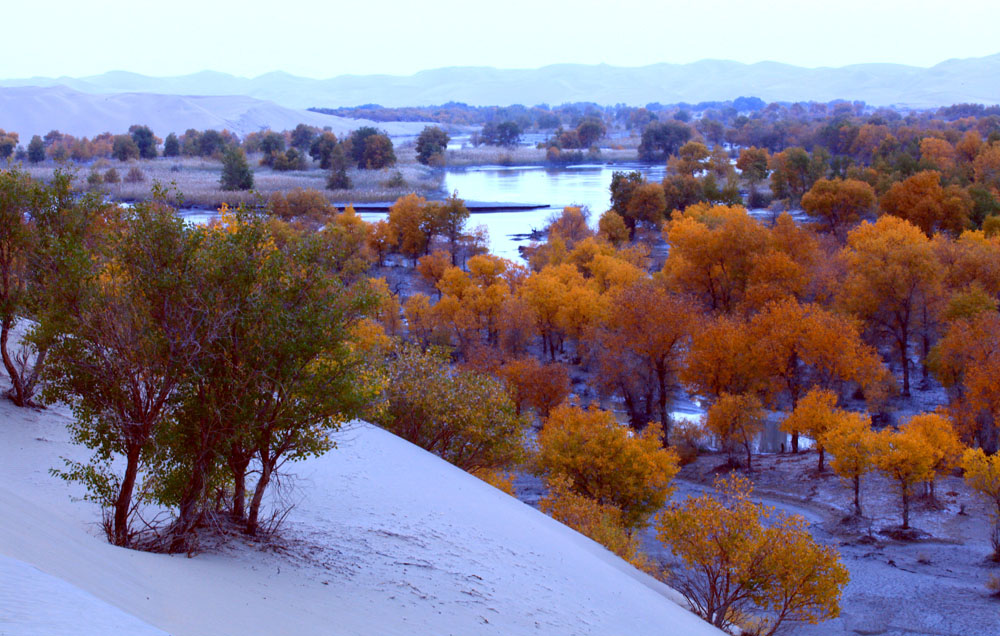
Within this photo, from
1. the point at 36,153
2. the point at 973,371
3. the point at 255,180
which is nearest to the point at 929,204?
the point at 973,371

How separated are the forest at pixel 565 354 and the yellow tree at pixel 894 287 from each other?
0.55ft

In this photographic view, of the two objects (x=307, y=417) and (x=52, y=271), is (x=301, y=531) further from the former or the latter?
(x=52, y=271)

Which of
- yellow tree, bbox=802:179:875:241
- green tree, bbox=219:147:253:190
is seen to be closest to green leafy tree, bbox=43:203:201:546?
yellow tree, bbox=802:179:875:241

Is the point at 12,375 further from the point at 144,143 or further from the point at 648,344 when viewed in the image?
the point at 144,143

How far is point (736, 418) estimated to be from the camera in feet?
107

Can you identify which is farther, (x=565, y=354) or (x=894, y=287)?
(x=565, y=354)

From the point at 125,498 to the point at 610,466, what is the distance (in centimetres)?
1605

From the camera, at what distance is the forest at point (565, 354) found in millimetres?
9828

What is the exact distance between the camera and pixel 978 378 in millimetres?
30703

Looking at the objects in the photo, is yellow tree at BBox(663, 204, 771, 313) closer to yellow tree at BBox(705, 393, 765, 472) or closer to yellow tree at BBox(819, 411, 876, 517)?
yellow tree at BBox(705, 393, 765, 472)

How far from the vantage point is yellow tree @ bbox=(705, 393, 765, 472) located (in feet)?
107

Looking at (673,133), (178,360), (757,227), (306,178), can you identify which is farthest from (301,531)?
(673,133)

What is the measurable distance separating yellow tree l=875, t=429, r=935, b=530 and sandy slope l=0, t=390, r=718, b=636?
1278 centimetres

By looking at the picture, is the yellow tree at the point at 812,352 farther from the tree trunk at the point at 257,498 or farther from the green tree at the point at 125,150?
the green tree at the point at 125,150
